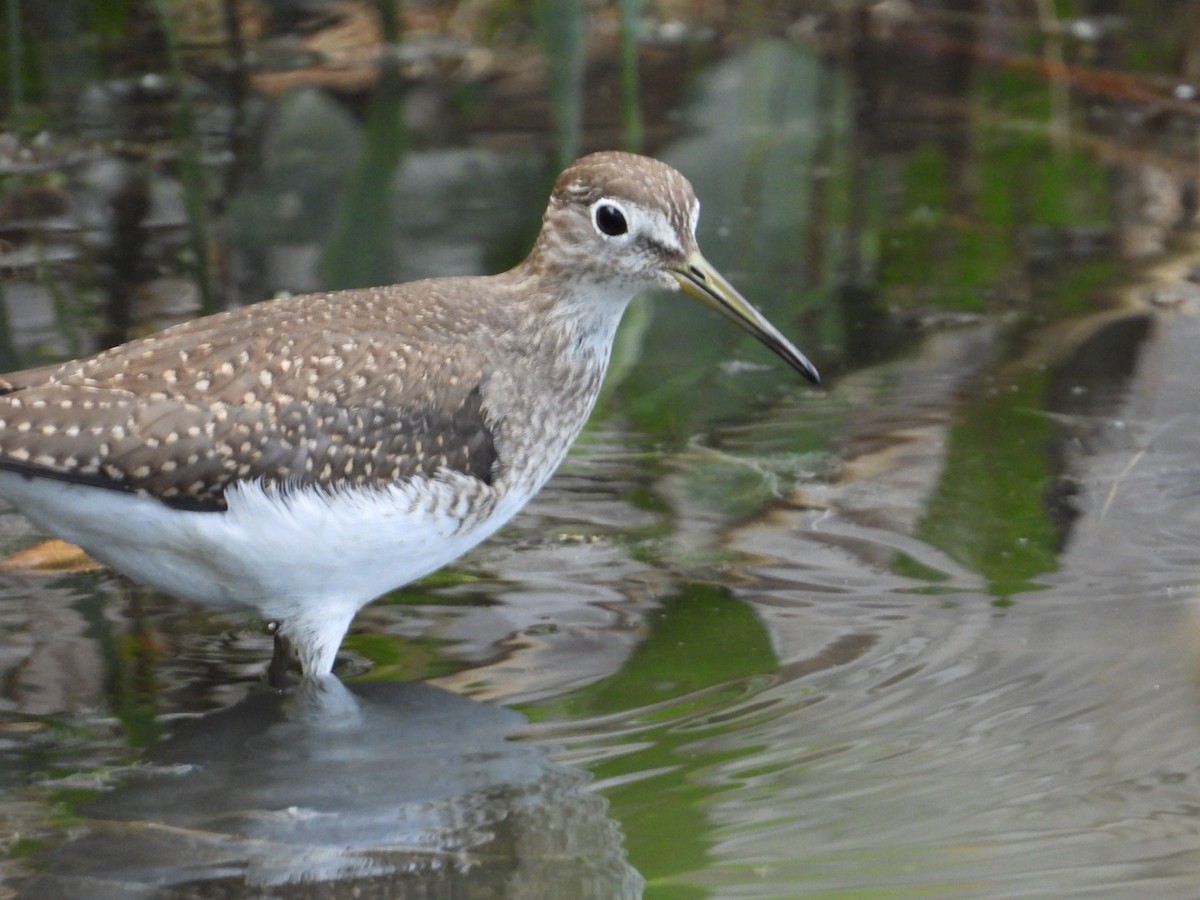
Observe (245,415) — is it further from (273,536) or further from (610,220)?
(610,220)

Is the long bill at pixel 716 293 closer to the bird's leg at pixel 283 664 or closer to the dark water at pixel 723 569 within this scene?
the dark water at pixel 723 569


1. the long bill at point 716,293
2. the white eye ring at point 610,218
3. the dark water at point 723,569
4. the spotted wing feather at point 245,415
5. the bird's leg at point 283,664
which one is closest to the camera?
the dark water at point 723,569

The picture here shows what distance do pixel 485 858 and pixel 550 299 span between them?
2.23m

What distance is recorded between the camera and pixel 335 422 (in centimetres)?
544

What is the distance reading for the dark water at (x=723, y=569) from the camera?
15.1 ft

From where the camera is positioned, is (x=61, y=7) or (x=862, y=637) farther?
(x=61, y=7)

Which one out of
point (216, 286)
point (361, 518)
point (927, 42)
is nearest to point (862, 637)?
point (361, 518)

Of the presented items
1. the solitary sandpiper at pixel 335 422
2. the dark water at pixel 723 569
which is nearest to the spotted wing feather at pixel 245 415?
the solitary sandpiper at pixel 335 422

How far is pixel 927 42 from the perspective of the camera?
43.8 ft

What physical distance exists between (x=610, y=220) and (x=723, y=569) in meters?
1.37

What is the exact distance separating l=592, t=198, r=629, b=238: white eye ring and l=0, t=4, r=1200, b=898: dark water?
1254mm

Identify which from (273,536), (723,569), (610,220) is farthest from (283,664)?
(610,220)

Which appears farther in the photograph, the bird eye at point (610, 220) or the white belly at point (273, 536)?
the bird eye at point (610, 220)

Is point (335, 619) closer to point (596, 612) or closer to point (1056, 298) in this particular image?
point (596, 612)
